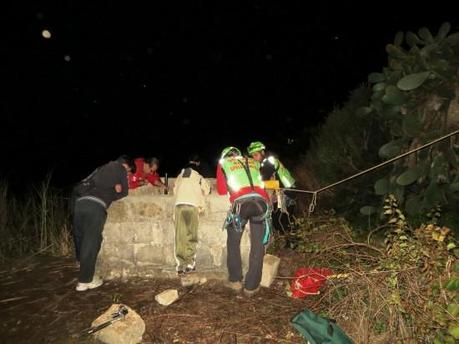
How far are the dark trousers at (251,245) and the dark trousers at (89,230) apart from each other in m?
1.77

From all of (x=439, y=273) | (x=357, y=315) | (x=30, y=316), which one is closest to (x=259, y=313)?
(x=357, y=315)

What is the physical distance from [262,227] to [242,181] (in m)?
0.66

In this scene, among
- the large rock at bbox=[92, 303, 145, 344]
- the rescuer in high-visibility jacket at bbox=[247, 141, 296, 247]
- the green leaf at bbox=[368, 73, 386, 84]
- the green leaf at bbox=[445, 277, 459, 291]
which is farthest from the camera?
the green leaf at bbox=[368, 73, 386, 84]

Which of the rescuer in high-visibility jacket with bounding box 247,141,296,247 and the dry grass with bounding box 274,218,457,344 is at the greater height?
the rescuer in high-visibility jacket with bounding box 247,141,296,247

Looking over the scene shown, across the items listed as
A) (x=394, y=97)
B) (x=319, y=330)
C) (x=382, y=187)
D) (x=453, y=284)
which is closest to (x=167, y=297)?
(x=319, y=330)

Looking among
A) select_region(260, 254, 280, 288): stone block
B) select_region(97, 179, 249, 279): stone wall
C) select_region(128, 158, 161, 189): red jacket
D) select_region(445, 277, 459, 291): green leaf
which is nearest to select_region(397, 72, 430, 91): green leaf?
select_region(97, 179, 249, 279): stone wall

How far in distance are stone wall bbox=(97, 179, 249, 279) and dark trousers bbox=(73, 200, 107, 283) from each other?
0.76 ft

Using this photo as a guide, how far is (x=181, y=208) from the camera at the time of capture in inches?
196

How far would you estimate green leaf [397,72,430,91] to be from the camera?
5.16 metres

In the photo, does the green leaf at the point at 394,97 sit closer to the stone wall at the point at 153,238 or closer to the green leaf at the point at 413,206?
the green leaf at the point at 413,206

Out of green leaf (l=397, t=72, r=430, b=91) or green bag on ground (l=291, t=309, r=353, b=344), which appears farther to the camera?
green leaf (l=397, t=72, r=430, b=91)

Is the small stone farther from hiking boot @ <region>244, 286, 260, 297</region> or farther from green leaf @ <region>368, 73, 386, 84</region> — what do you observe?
green leaf @ <region>368, 73, 386, 84</region>

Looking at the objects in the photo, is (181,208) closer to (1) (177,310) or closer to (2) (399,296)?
(1) (177,310)

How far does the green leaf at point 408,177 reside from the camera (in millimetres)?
5203
